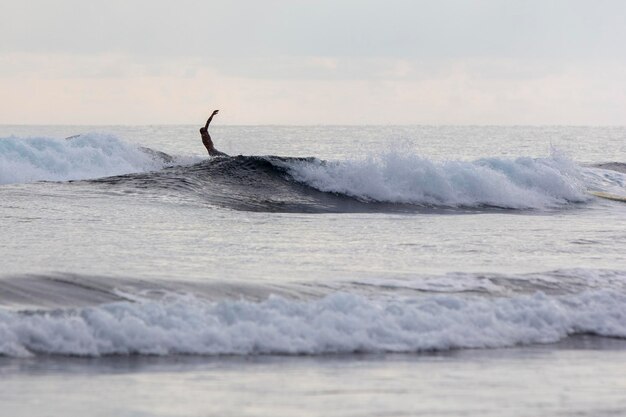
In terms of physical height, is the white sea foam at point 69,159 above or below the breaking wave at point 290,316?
above

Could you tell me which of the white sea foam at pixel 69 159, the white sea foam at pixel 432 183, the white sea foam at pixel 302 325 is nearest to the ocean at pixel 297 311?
the white sea foam at pixel 302 325

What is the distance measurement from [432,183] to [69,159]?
11001 mm

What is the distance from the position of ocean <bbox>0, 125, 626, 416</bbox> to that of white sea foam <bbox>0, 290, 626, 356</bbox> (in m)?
0.02

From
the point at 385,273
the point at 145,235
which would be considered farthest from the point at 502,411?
the point at 145,235

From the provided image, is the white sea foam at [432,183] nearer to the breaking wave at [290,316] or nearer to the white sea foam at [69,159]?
the white sea foam at [69,159]

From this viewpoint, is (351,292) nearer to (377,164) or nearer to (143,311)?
(143,311)

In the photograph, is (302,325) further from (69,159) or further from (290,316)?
(69,159)

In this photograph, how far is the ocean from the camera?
7.66m

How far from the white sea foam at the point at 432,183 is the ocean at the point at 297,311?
10.1 ft

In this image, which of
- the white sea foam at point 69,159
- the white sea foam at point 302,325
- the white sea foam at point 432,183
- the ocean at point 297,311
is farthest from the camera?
the white sea foam at point 69,159

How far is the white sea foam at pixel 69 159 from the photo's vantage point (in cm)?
2859

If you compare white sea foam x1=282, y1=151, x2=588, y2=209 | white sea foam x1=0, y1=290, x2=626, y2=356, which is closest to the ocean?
white sea foam x1=0, y1=290, x2=626, y2=356

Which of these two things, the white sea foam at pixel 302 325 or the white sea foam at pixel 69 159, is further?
the white sea foam at pixel 69 159

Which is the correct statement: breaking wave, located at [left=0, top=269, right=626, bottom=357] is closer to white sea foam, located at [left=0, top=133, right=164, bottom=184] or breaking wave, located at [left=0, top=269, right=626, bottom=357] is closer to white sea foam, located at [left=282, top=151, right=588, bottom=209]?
white sea foam, located at [left=282, top=151, right=588, bottom=209]
